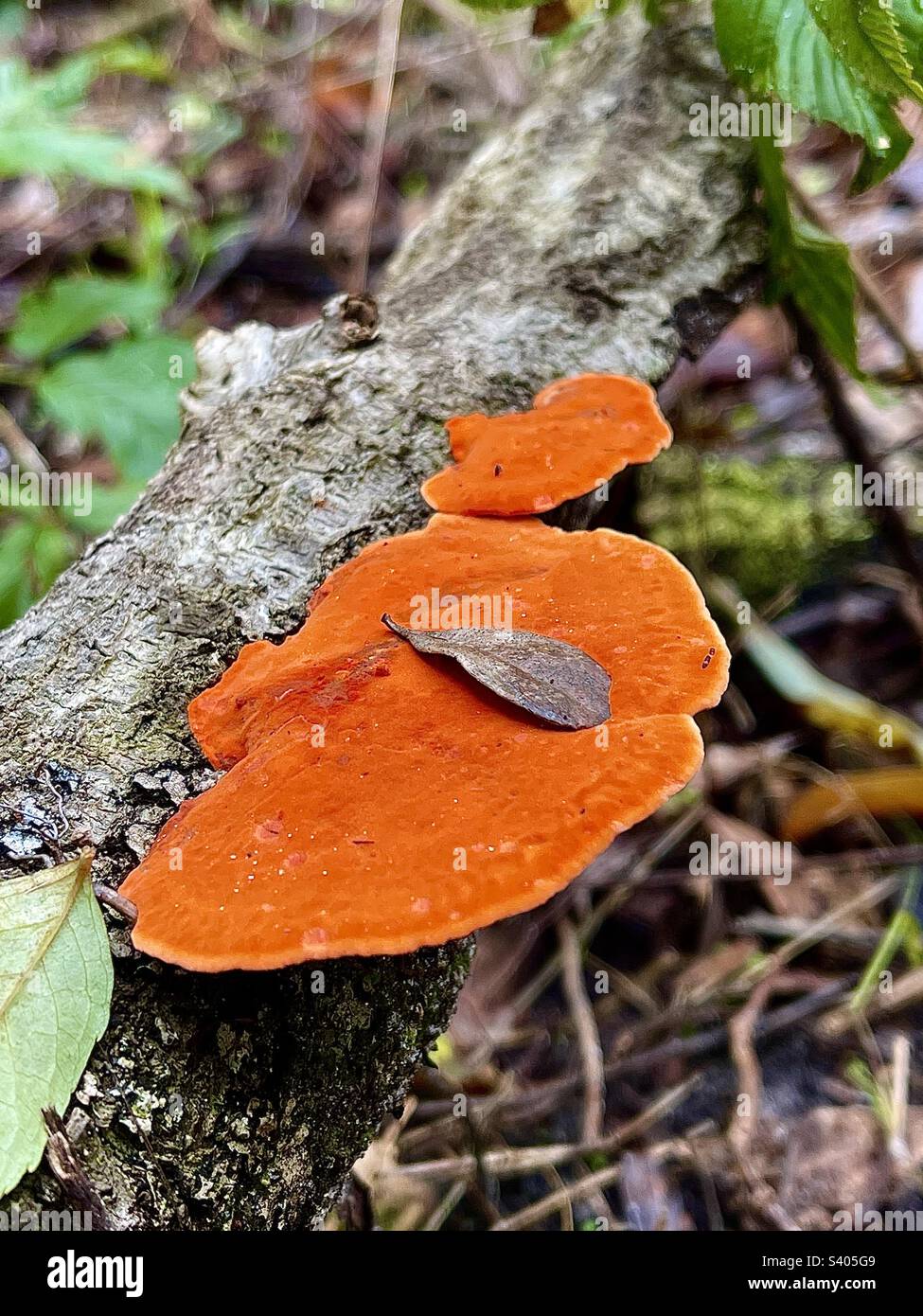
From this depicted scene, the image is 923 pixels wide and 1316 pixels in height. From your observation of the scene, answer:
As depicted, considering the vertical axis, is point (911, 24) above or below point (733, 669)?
above

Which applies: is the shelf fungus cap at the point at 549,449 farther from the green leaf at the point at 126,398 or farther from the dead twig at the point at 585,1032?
the dead twig at the point at 585,1032

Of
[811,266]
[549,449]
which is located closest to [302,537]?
[549,449]

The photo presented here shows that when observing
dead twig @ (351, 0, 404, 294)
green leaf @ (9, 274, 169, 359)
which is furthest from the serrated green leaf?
dead twig @ (351, 0, 404, 294)

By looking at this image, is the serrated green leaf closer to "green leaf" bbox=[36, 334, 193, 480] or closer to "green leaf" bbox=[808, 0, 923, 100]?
"green leaf" bbox=[808, 0, 923, 100]

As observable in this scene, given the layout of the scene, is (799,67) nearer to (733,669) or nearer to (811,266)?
(811,266)

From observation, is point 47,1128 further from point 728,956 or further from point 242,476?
point 728,956

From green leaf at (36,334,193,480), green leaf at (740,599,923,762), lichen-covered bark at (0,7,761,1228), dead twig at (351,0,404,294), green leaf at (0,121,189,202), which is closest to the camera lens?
lichen-covered bark at (0,7,761,1228)
